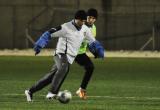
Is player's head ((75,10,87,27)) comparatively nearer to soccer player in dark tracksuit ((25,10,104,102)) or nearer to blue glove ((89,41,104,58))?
soccer player in dark tracksuit ((25,10,104,102))

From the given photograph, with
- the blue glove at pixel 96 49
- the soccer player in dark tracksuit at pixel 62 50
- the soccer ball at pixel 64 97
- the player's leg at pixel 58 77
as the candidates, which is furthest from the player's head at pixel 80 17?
the soccer ball at pixel 64 97

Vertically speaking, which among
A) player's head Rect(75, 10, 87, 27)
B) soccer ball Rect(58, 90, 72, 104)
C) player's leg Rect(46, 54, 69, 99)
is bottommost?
soccer ball Rect(58, 90, 72, 104)

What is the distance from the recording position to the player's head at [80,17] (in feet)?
51.6

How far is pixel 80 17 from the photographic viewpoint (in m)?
15.8

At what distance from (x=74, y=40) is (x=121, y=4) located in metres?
28.4

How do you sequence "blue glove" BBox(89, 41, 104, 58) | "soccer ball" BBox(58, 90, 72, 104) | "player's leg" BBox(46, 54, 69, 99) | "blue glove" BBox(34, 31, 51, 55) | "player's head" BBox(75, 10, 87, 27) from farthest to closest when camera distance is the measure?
"blue glove" BBox(89, 41, 104, 58) < "player's head" BBox(75, 10, 87, 27) < "player's leg" BBox(46, 54, 69, 99) < "soccer ball" BBox(58, 90, 72, 104) < "blue glove" BBox(34, 31, 51, 55)

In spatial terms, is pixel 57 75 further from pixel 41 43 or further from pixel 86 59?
pixel 86 59

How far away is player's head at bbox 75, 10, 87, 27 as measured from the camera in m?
15.7

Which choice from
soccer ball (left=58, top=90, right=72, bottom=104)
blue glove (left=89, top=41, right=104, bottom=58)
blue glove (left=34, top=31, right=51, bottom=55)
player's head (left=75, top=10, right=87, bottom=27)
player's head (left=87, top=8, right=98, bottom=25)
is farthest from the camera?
player's head (left=87, top=8, right=98, bottom=25)

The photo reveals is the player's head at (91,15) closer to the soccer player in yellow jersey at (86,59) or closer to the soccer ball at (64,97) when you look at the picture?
the soccer player in yellow jersey at (86,59)

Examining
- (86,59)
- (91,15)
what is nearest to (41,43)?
(91,15)

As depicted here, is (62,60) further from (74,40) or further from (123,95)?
(123,95)

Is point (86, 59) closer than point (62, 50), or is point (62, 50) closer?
point (62, 50)

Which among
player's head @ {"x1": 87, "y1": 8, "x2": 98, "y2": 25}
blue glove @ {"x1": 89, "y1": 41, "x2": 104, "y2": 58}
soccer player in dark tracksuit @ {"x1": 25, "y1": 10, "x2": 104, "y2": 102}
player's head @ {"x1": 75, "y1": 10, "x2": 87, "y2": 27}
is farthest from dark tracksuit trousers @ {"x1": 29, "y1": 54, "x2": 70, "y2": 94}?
player's head @ {"x1": 87, "y1": 8, "x2": 98, "y2": 25}
